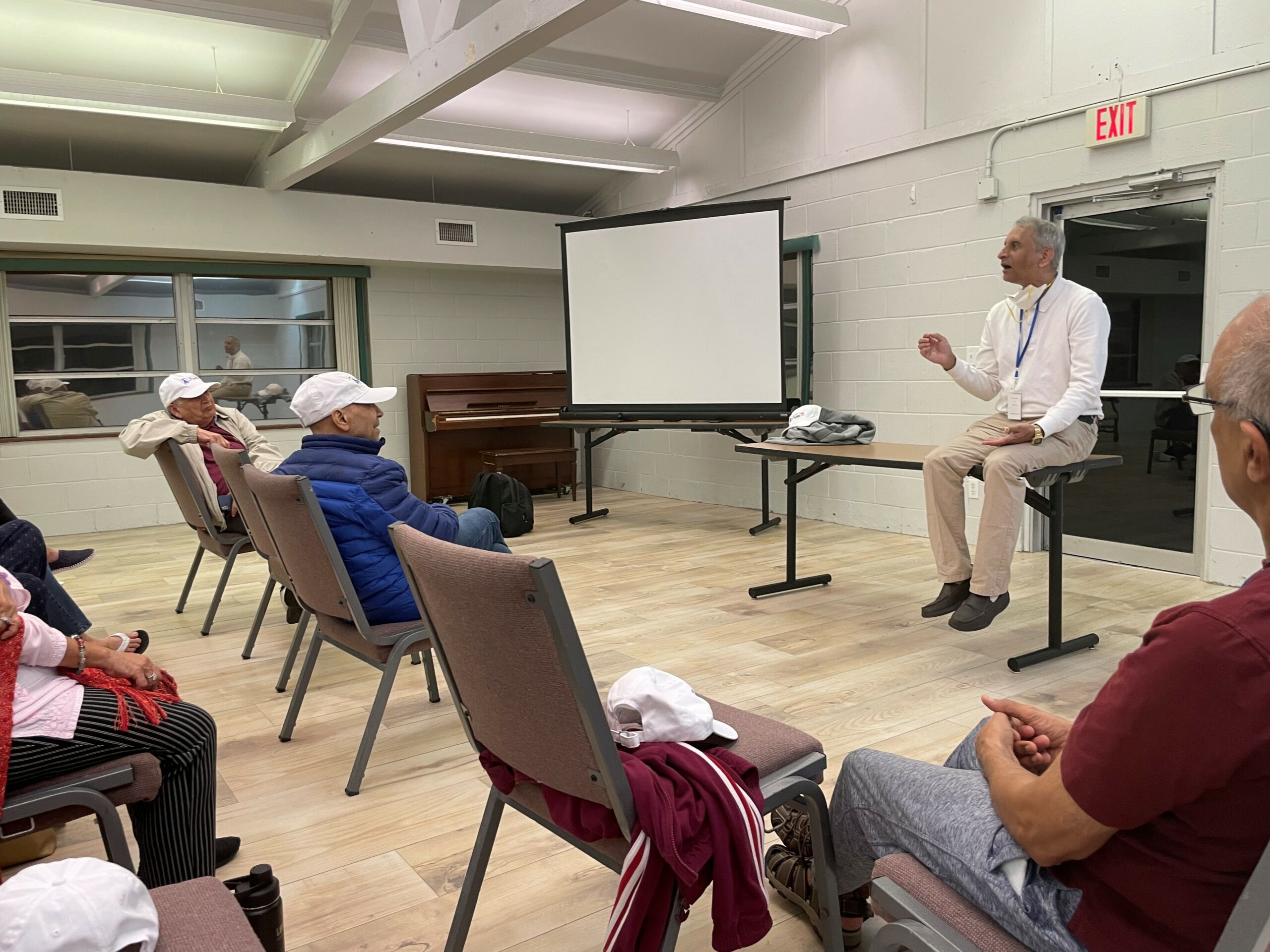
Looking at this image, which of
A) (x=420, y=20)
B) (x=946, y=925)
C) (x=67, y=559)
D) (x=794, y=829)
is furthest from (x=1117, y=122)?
(x=67, y=559)

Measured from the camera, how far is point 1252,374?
86 centimetres

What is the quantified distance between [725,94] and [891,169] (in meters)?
1.68

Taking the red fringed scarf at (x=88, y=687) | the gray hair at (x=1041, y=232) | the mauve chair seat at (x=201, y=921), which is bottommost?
the mauve chair seat at (x=201, y=921)

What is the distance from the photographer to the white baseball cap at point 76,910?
850 millimetres

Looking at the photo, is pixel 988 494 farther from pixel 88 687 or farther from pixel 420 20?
pixel 420 20

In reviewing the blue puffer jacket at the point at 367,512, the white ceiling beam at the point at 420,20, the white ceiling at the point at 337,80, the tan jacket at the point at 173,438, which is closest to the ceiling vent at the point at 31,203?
the white ceiling at the point at 337,80

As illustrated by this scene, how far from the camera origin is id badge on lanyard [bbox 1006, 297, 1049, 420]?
3365 millimetres

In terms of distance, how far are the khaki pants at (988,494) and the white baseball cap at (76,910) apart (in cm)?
273

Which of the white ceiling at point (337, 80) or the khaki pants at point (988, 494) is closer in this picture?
the khaki pants at point (988, 494)

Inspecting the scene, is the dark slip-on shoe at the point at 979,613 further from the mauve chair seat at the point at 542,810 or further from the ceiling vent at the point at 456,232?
the ceiling vent at the point at 456,232

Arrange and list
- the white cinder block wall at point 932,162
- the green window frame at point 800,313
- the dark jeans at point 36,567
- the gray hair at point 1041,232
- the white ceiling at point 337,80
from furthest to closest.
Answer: the green window frame at point 800,313, the white ceiling at point 337,80, the white cinder block wall at point 932,162, the gray hair at point 1041,232, the dark jeans at point 36,567

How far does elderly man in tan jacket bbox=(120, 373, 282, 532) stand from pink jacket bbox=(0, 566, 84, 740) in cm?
207

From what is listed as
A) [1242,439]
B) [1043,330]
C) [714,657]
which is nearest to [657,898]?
[1242,439]

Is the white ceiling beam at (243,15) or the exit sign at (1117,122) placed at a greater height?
the white ceiling beam at (243,15)
